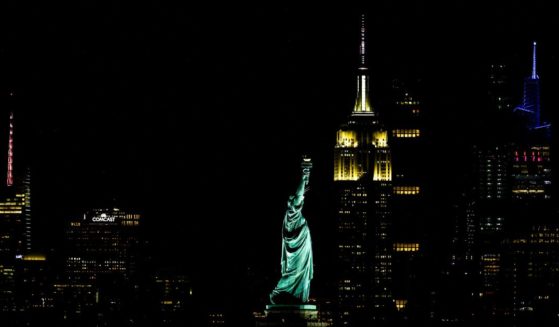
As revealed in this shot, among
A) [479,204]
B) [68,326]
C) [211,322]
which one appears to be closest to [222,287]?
[211,322]

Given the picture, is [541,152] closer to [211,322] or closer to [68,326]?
[211,322]

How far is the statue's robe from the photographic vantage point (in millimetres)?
48188

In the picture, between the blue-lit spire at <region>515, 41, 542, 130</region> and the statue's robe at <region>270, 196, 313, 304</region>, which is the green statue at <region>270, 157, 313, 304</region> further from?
the blue-lit spire at <region>515, 41, 542, 130</region>

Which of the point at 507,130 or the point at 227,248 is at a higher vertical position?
the point at 507,130

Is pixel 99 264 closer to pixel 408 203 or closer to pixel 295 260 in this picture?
pixel 408 203

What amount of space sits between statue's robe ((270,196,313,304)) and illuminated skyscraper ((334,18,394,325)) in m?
10.2

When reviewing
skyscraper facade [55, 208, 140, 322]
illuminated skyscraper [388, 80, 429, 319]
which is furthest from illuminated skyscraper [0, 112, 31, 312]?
illuminated skyscraper [388, 80, 429, 319]

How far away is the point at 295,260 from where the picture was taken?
4831 cm

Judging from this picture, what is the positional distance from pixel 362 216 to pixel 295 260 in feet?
37.1

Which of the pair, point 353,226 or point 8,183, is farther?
point 8,183

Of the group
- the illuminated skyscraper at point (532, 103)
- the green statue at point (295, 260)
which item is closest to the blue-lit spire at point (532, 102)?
the illuminated skyscraper at point (532, 103)

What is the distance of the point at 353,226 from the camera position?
59.4m

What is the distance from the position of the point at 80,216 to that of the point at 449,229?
1361cm

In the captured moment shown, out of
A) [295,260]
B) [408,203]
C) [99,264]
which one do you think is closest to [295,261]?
[295,260]
